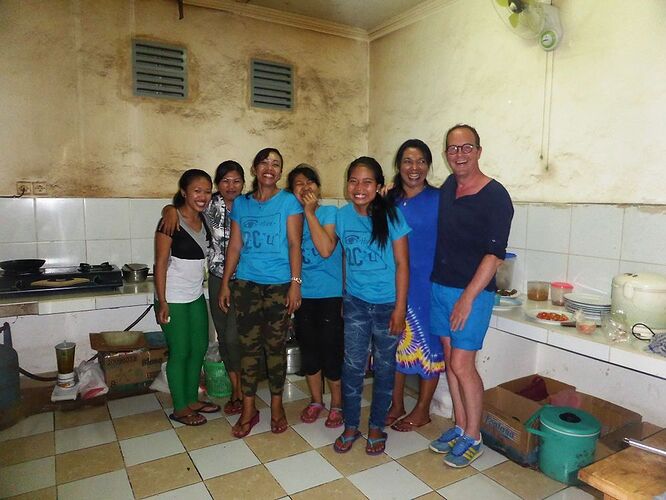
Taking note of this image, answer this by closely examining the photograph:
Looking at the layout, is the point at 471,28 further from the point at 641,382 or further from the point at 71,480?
the point at 71,480

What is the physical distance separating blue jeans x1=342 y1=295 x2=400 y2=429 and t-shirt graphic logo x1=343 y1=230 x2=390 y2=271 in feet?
0.57

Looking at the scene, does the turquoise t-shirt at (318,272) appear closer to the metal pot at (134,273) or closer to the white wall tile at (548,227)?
the white wall tile at (548,227)

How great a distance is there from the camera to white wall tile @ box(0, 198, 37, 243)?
3008mm

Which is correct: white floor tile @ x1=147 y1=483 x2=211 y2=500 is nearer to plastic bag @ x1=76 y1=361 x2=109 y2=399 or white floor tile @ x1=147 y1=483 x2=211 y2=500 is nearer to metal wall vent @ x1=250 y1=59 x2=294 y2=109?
plastic bag @ x1=76 y1=361 x2=109 y2=399

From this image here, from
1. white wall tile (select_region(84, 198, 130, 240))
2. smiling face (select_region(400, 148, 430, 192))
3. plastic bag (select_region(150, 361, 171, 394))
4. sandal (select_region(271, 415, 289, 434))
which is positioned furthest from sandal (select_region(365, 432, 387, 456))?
white wall tile (select_region(84, 198, 130, 240))

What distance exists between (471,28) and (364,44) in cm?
125

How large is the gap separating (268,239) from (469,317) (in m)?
1.01

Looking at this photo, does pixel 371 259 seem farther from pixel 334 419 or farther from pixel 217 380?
pixel 217 380

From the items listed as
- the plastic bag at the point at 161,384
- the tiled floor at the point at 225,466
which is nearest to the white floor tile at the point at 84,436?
the tiled floor at the point at 225,466

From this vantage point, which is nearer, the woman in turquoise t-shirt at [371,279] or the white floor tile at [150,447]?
the woman in turquoise t-shirt at [371,279]

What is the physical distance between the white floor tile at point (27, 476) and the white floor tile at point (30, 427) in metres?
0.32

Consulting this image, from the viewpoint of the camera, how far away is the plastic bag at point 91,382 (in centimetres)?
283

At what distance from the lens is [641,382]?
7.66 feet

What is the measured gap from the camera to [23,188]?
3.03 metres
